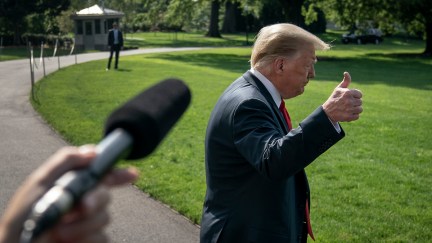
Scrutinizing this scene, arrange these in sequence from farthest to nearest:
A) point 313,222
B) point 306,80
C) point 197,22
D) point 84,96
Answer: point 197,22 → point 84,96 → point 313,222 → point 306,80

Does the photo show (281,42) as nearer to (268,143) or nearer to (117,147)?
(268,143)

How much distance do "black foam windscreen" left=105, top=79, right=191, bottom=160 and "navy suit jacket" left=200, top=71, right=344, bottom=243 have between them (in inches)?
50.3

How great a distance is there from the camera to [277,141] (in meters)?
2.78

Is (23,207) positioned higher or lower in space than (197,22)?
higher

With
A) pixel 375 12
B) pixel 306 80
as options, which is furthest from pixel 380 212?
pixel 375 12

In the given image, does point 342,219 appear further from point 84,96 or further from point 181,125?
point 84,96

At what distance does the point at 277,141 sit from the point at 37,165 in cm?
697

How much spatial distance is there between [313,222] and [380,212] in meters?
0.87

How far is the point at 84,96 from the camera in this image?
57.1 feet

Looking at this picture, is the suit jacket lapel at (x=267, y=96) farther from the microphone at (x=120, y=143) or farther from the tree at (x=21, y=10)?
the tree at (x=21, y=10)

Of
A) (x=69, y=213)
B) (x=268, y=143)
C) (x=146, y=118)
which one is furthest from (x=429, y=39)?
(x=69, y=213)

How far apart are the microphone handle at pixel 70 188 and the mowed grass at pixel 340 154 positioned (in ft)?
16.8

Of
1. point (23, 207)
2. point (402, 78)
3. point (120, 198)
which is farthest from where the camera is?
point (402, 78)

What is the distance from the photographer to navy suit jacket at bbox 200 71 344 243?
275 centimetres
